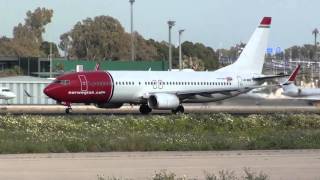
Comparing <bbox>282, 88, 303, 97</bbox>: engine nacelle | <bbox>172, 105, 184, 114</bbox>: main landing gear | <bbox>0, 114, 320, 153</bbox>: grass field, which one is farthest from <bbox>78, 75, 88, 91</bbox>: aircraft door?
<bbox>282, 88, 303, 97</bbox>: engine nacelle

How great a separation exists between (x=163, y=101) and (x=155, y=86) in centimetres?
213

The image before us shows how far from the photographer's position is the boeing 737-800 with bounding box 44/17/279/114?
4262cm

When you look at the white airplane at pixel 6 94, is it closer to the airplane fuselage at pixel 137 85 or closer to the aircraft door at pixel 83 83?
the airplane fuselage at pixel 137 85

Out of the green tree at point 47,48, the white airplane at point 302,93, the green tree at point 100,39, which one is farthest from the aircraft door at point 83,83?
the green tree at point 47,48

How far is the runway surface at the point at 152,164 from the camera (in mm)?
14094

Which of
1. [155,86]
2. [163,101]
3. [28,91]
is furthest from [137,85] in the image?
[28,91]

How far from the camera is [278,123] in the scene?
2989 cm

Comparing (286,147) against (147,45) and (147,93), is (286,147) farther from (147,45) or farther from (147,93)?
(147,45)

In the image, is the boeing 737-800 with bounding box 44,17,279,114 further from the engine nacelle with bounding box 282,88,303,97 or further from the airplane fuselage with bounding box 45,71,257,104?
the engine nacelle with bounding box 282,88,303,97

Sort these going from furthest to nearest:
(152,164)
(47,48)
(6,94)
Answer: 1. (47,48)
2. (6,94)
3. (152,164)

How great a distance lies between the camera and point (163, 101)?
141 feet

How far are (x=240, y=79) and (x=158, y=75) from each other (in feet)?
21.1

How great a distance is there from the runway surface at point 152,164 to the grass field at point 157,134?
99 centimetres

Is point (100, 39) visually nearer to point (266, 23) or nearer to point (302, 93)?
point (302, 93)
